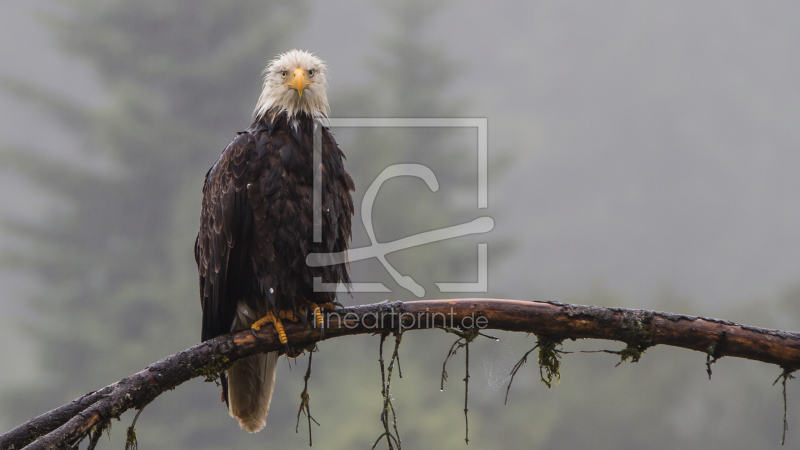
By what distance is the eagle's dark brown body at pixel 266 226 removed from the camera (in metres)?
3.98

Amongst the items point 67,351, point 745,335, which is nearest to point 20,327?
point 67,351

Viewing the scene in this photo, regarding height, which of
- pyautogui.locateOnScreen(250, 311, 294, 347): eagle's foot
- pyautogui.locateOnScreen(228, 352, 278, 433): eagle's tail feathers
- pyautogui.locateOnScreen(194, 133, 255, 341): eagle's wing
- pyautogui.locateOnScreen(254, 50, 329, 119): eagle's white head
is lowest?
pyautogui.locateOnScreen(228, 352, 278, 433): eagle's tail feathers

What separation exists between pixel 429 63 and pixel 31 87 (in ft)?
53.0

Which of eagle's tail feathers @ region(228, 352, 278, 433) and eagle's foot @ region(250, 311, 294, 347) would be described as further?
eagle's tail feathers @ region(228, 352, 278, 433)

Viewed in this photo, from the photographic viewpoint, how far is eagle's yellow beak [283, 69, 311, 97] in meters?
4.46

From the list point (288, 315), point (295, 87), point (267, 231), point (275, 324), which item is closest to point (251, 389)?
point (288, 315)

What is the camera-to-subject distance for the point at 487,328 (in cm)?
313

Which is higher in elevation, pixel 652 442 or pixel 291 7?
pixel 291 7

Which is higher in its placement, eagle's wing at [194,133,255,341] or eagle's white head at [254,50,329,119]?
eagle's white head at [254,50,329,119]

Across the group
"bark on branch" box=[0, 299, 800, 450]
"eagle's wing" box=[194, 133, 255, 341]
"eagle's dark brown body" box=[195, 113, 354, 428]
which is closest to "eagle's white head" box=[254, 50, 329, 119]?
"eagle's dark brown body" box=[195, 113, 354, 428]

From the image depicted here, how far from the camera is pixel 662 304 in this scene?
2559cm

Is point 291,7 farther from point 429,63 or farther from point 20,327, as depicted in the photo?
point 20,327

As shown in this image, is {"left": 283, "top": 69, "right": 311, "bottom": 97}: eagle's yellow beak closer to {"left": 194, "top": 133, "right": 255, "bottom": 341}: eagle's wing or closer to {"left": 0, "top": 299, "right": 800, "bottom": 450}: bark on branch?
{"left": 194, "top": 133, "right": 255, "bottom": 341}: eagle's wing

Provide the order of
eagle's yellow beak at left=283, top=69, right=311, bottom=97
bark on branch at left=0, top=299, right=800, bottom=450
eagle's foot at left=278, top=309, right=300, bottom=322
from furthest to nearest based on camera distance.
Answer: eagle's yellow beak at left=283, top=69, right=311, bottom=97
eagle's foot at left=278, top=309, right=300, bottom=322
bark on branch at left=0, top=299, right=800, bottom=450
